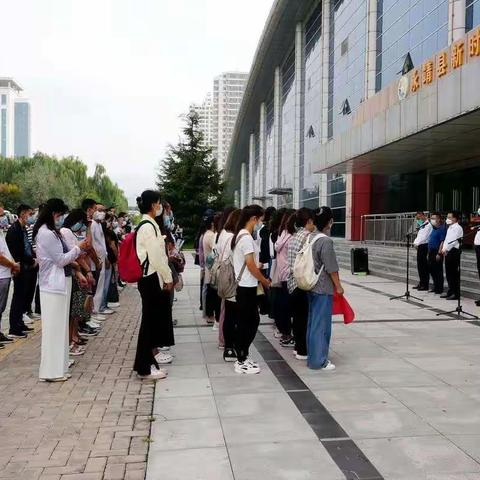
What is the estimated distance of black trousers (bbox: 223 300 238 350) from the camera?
6.43 meters

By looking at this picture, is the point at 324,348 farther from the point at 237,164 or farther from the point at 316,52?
the point at 237,164

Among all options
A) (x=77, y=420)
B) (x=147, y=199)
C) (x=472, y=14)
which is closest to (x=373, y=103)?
(x=472, y=14)

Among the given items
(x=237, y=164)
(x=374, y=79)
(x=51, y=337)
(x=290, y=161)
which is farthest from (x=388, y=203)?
(x=237, y=164)

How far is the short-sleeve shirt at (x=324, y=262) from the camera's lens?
6041mm

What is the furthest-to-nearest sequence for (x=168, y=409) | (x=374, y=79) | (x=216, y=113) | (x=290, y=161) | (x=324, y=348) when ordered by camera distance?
(x=216, y=113) < (x=290, y=161) < (x=374, y=79) < (x=324, y=348) < (x=168, y=409)

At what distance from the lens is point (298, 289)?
6.54 m

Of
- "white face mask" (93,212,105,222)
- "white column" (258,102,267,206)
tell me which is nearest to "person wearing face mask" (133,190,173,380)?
"white face mask" (93,212,105,222)

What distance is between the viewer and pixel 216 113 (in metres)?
165

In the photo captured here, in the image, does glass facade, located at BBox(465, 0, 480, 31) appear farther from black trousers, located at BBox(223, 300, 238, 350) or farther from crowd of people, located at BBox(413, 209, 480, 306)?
black trousers, located at BBox(223, 300, 238, 350)

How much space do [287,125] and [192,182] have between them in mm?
12068

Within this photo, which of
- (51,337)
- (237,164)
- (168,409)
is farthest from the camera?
(237,164)

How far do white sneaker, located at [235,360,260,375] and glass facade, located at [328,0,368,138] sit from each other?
24043 mm

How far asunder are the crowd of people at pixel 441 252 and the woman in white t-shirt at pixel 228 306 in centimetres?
599

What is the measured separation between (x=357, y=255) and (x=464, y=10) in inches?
352
